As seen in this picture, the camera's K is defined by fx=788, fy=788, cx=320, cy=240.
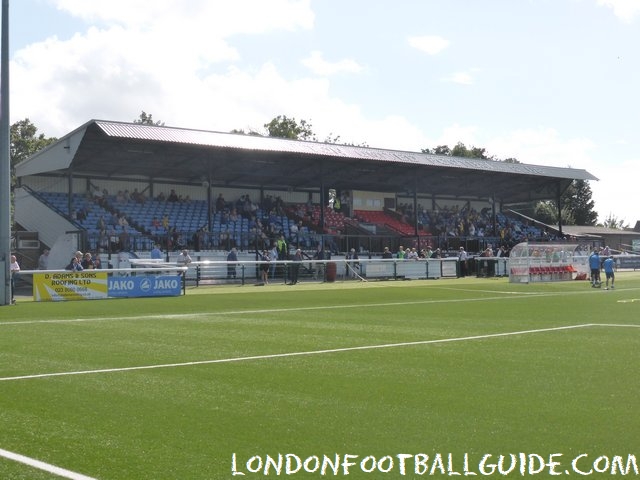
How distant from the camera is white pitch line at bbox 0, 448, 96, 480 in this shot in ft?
16.3

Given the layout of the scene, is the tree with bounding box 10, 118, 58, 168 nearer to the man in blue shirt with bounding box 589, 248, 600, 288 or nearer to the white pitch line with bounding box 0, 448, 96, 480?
the man in blue shirt with bounding box 589, 248, 600, 288

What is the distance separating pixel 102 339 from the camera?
12914 mm

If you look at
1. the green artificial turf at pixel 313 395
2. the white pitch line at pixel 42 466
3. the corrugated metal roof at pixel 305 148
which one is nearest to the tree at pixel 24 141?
the corrugated metal roof at pixel 305 148

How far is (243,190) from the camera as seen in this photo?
53.1m

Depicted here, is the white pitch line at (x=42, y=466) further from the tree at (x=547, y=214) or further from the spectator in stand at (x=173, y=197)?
the tree at (x=547, y=214)

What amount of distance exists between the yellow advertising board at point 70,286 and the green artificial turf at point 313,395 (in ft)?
33.2

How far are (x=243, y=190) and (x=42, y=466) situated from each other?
158ft

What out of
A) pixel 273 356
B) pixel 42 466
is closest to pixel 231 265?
pixel 273 356

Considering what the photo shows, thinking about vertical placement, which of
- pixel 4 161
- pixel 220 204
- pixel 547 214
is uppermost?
pixel 547 214

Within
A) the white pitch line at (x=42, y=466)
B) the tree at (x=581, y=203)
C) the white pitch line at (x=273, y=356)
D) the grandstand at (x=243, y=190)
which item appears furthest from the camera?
the tree at (x=581, y=203)

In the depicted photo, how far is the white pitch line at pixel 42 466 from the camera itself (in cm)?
496

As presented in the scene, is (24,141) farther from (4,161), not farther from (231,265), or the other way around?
(4,161)

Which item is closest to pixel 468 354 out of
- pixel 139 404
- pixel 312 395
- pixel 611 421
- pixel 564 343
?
pixel 564 343

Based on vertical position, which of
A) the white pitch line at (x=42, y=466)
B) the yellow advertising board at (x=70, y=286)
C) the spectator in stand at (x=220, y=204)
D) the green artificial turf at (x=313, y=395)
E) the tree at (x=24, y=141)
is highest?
the tree at (x=24, y=141)
